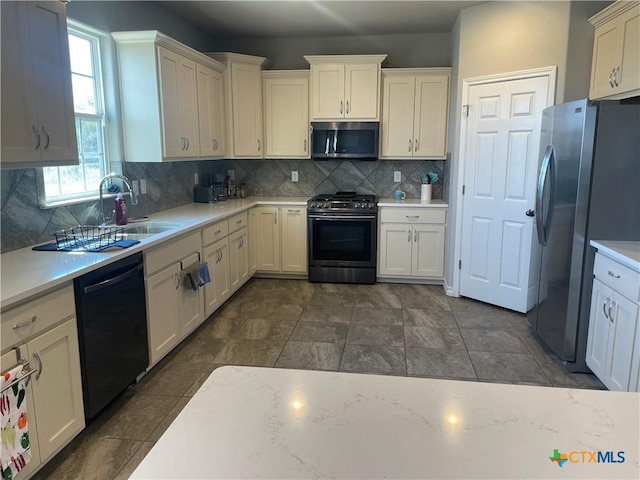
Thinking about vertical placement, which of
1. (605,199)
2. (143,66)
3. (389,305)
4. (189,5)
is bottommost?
(389,305)

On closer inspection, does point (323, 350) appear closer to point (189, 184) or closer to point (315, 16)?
point (189, 184)

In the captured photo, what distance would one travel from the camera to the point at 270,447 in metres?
0.85

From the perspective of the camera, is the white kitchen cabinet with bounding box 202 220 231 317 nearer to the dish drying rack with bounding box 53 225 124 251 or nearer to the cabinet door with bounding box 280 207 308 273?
the dish drying rack with bounding box 53 225 124 251

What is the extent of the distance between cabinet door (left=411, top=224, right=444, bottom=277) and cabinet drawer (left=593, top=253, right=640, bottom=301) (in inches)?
83.1

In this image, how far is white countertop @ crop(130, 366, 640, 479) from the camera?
791mm

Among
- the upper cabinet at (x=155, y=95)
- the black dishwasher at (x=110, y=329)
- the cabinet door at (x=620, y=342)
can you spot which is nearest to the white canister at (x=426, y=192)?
the upper cabinet at (x=155, y=95)

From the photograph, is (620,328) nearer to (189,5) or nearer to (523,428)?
(523,428)

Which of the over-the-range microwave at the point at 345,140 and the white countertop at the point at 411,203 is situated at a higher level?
the over-the-range microwave at the point at 345,140

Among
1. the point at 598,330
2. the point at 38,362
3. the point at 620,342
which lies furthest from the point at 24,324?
the point at 598,330

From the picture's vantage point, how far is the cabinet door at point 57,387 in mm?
1977

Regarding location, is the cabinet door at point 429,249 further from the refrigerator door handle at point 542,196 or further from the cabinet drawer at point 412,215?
the refrigerator door handle at point 542,196

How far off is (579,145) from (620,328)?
1.13 metres

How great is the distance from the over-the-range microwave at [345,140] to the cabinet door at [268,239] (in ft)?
2.75

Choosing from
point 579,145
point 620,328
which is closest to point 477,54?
point 579,145
